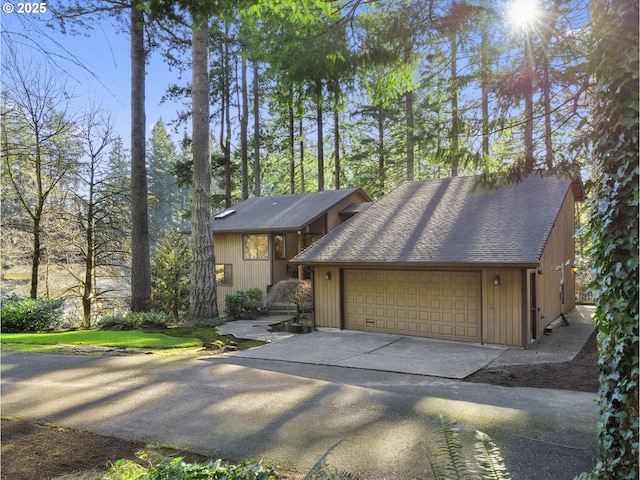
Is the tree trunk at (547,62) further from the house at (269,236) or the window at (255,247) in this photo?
the window at (255,247)

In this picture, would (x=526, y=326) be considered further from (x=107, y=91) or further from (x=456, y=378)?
(x=107, y=91)

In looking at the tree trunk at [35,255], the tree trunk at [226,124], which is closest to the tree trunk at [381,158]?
the tree trunk at [226,124]

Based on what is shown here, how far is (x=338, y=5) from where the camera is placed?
18.8ft

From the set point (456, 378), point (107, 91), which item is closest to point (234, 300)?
point (456, 378)

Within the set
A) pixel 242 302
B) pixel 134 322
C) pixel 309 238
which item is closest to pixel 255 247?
pixel 309 238

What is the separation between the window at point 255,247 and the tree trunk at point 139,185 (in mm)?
5420

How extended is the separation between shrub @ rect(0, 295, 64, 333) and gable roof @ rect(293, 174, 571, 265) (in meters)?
8.15

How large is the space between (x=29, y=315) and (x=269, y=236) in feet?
29.1

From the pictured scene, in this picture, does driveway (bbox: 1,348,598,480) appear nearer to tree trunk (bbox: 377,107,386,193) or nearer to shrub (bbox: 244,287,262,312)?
shrub (bbox: 244,287,262,312)

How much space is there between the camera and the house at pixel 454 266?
34.0ft

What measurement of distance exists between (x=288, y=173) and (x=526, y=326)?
2225 cm

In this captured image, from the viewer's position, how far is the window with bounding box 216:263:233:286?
18.9m

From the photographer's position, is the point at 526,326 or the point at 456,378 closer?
the point at 456,378

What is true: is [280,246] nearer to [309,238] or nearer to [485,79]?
[309,238]
